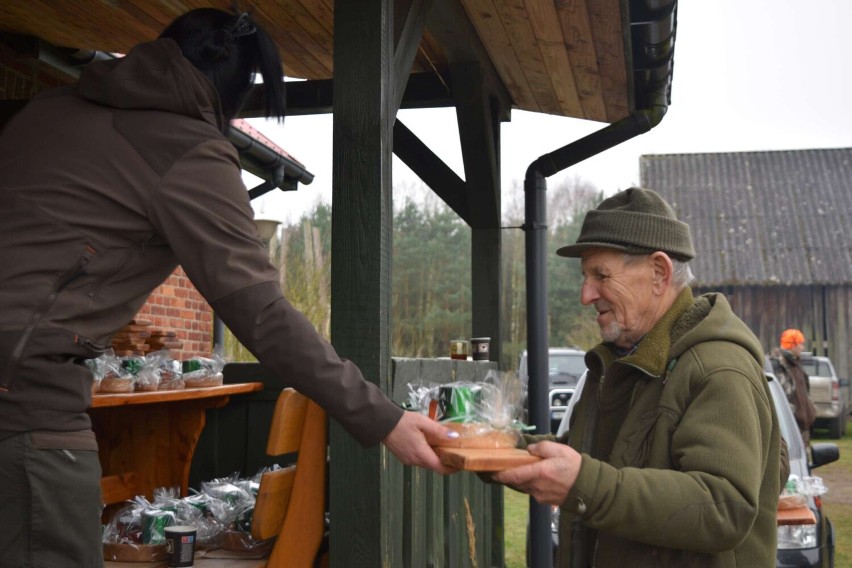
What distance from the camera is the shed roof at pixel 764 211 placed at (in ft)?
77.6

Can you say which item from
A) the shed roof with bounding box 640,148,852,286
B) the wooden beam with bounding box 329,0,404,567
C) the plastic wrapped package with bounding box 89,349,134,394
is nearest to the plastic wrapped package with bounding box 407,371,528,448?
the wooden beam with bounding box 329,0,404,567

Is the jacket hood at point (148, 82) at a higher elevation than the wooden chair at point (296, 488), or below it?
higher

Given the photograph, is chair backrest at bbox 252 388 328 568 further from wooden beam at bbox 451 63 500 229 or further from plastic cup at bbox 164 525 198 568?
wooden beam at bbox 451 63 500 229

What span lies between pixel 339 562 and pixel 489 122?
3605mm

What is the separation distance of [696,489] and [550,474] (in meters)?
0.30

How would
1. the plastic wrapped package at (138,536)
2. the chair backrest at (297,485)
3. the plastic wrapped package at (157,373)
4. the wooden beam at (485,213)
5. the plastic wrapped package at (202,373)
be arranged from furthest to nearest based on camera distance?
1. the wooden beam at (485,213)
2. the plastic wrapped package at (202,373)
3. the plastic wrapped package at (157,373)
4. the plastic wrapped package at (138,536)
5. the chair backrest at (297,485)

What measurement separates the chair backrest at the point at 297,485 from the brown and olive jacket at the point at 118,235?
81 cm

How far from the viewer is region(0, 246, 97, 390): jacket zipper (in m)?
1.93

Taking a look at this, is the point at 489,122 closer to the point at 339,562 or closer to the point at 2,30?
the point at 2,30

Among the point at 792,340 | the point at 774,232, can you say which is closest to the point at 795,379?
the point at 792,340

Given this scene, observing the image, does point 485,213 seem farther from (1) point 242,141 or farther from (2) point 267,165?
(2) point 267,165

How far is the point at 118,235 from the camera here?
2.09 meters

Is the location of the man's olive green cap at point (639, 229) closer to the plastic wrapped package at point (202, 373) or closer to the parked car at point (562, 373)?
the plastic wrapped package at point (202, 373)

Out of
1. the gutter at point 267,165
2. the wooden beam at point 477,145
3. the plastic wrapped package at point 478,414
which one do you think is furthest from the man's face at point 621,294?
the gutter at point 267,165
